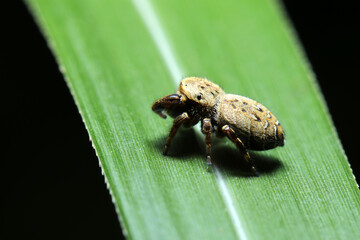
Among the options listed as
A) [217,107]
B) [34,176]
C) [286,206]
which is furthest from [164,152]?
[34,176]

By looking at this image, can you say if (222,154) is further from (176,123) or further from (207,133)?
(176,123)

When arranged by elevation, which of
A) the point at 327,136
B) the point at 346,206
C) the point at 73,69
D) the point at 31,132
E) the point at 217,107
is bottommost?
the point at 346,206

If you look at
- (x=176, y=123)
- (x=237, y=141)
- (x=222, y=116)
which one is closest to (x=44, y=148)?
(x=176, y=123)

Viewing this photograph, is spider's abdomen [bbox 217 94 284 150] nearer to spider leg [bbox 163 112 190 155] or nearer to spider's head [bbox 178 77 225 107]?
spider's head [bbox 178 77 225 107]

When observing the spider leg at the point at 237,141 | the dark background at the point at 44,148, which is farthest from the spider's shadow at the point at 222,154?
the dark background at the point at 44,148

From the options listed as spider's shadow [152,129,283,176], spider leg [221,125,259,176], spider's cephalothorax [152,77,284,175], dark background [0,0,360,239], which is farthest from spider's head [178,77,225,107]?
dark background [0,0,360,239]

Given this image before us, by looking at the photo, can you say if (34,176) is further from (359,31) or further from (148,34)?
(359,31)
